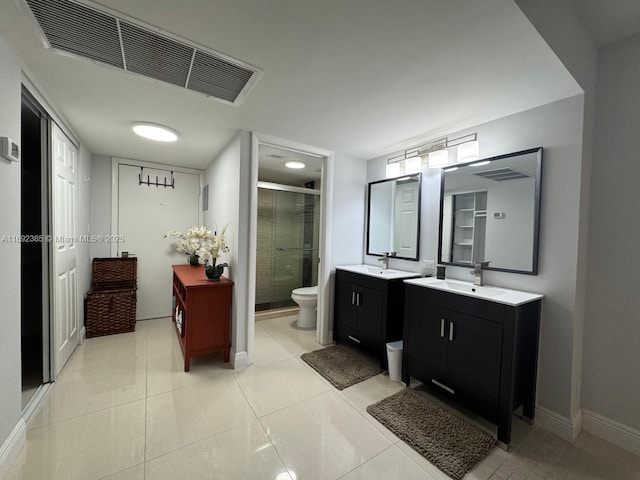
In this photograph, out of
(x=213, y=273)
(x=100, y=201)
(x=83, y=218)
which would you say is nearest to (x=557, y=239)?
(x=213, y=273)

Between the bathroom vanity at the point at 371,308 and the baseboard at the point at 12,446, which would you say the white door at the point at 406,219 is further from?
the baseboard at the point at 12,446

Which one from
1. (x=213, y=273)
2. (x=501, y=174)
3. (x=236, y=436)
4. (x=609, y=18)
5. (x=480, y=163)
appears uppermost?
(x=609, y=18)

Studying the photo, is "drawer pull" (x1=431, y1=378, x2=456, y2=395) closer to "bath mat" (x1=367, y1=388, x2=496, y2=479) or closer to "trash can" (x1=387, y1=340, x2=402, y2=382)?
"bath mat" (x1=367, y1=388, x2=496, y2=479)

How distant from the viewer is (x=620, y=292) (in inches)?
63.3

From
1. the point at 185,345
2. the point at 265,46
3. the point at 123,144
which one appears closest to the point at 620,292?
the point at 265,46

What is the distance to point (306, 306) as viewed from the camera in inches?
135

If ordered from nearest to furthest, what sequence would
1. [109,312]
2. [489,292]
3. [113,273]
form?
[489,292], [109,312], [113,273]

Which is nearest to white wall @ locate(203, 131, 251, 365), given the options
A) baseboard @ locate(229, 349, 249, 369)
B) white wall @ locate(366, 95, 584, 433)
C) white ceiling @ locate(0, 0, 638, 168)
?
baseboard @ locate(229, 349, 249, 369)

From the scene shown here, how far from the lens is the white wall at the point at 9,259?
4.18ft

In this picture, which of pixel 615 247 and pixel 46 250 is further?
pixel 46 250

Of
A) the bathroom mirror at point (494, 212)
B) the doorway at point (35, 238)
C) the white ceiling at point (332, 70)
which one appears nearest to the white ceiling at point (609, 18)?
the white ceiling at point (332, 70)

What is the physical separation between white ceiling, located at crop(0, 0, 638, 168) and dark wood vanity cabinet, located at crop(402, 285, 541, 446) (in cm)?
134

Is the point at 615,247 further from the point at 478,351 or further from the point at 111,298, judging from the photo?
the point at 111,298

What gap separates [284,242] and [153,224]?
184 centimetres
